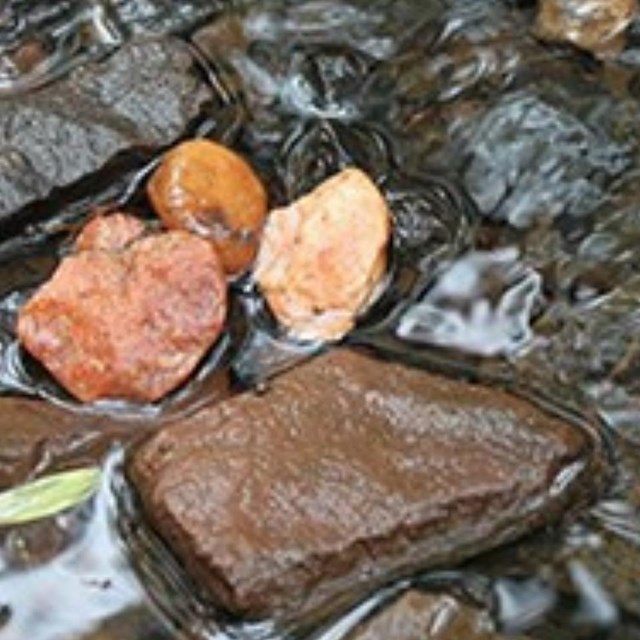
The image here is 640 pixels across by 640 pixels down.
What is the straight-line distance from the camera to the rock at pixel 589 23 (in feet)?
13.7

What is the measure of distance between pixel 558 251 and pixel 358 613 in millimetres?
1104

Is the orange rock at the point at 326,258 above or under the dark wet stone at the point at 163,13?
under

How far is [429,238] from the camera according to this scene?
12.3ft

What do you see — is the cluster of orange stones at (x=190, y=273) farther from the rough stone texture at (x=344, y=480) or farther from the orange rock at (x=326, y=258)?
the rough stone texture at (x=344, y=480)

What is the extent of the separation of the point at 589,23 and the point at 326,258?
1116 mm

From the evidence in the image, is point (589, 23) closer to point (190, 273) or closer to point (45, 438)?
point (190, 273)

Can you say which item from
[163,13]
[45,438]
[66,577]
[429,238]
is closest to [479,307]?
[429,238]

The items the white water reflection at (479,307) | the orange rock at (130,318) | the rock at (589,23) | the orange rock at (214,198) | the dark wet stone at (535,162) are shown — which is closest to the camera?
the orange rock at (130,318)

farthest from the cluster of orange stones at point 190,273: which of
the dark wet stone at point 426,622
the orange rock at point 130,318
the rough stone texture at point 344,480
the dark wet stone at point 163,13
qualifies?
the dark wet stone at point 426,622

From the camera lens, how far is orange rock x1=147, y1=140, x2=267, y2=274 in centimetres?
370

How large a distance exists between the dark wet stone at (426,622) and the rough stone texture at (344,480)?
3.8 inches

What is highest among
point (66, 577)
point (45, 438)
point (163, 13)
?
point (163, 13)

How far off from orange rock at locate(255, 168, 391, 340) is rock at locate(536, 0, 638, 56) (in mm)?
828

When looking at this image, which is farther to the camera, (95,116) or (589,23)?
(589,23)
